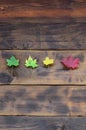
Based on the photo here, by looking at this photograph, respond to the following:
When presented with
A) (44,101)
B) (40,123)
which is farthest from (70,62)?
(40,123)

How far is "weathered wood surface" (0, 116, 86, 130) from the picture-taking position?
2154mm

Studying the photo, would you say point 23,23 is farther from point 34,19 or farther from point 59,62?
point 59,62

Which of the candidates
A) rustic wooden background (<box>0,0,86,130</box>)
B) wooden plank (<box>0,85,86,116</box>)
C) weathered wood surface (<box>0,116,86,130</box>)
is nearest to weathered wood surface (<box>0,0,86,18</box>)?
rustic wooden background (<box>0,0,86,130</box>)

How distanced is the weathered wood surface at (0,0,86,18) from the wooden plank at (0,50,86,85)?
19 cm

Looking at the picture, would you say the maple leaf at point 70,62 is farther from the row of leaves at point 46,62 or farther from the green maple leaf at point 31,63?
the green maple leaf at point 31,63

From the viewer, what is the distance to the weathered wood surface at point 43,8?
7.35ft

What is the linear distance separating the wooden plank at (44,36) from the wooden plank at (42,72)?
0.10ft

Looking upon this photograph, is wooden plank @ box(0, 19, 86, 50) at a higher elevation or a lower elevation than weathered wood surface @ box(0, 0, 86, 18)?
lower

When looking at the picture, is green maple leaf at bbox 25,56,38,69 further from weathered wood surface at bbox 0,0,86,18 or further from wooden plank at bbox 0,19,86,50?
weathered wood surface at bbox 0,0,86,18

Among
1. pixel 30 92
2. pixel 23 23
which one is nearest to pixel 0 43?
pixel 23 23

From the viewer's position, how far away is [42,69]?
2.21 m

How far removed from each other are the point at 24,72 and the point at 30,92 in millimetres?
102

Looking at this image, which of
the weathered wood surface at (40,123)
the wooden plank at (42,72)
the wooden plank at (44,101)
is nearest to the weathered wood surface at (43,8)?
the wooden plank at (42,72)

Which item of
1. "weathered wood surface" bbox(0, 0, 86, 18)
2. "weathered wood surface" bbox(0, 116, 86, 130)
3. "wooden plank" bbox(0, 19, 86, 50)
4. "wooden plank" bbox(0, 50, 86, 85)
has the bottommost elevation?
"weathered wood surface" bbox(0, 116, 86, 130)
